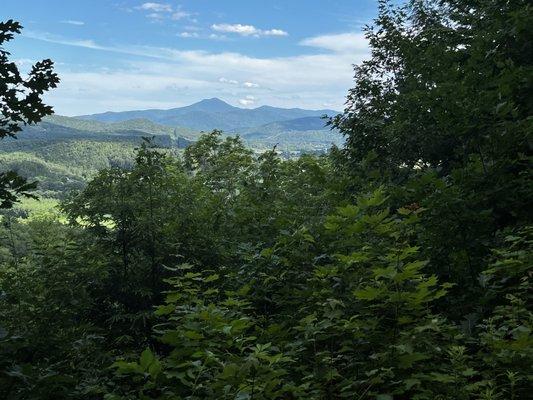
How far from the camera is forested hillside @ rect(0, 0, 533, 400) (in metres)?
3.36

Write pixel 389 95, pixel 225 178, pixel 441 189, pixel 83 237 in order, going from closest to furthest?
1. pixel 441 189
2. pixel 83 237
3. pixel 389 95
4. pixel 225 178

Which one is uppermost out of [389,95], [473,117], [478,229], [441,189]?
[389,95]

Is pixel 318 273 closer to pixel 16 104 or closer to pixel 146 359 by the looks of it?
pixel 146 359

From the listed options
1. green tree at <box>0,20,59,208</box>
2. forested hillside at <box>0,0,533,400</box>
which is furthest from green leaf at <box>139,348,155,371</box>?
green tree at <box>0,20,59,208</box>

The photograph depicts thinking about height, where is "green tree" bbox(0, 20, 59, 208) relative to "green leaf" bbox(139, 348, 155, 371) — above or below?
above

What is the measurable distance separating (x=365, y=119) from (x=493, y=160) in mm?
9038

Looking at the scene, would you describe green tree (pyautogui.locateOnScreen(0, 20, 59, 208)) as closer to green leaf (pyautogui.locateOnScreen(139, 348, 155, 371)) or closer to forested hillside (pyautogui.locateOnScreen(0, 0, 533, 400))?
forested hillside (pyautogui.locateOnScreen(0, 0, 533, 400))


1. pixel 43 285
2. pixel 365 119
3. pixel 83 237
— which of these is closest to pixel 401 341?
pixel 43 285

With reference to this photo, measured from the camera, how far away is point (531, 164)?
204 inches

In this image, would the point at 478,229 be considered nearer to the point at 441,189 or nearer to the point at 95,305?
the point at 441,189

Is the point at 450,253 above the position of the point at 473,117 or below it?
below

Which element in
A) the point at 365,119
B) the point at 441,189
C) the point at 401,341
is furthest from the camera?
the point at 365,119

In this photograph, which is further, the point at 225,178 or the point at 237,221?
the point at 225,178

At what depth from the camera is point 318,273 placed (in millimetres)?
4289
